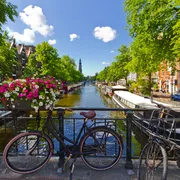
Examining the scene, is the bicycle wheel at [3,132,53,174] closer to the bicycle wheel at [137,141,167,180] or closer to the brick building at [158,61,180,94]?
the bicycle wheel at [137,141,167,180]

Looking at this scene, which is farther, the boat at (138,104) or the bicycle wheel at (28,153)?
the boat at (138,104)

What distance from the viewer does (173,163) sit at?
2891mm

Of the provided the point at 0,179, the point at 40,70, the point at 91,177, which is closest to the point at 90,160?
the point at 91,177

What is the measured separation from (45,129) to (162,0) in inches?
372

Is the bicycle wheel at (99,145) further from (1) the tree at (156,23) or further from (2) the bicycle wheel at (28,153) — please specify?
(1) the tree at (156,23)

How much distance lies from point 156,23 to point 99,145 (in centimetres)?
835

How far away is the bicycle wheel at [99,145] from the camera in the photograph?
106 inches

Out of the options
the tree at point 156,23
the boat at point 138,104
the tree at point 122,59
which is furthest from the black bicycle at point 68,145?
the tree at point 122,59

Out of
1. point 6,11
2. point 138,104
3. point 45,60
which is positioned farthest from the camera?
point 45,60

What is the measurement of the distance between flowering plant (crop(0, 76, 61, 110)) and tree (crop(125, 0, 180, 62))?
25.1ft

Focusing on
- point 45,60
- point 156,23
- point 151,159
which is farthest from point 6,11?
point 45,60

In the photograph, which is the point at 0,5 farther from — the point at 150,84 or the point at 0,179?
the point at 150,84

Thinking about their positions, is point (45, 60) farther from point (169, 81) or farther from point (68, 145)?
point (68, 145)

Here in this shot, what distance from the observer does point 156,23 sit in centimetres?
890
